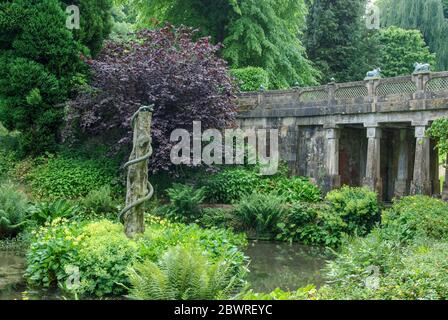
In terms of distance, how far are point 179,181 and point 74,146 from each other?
13.5ft

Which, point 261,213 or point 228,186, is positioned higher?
point 228,186

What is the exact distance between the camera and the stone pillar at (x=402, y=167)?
2077 centimetres

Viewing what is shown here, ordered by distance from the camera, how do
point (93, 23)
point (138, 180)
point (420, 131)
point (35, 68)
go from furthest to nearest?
point (93, 23)
point (35, 68)
point (420, 131)
point (138, 180)

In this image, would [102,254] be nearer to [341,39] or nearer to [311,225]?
[311,225]

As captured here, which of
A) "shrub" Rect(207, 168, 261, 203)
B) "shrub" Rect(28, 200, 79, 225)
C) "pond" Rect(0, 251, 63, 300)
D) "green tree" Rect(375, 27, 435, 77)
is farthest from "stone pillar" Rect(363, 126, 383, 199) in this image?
"green tree" Rect(375, 27, 435, 77)

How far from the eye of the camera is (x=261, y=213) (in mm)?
15219

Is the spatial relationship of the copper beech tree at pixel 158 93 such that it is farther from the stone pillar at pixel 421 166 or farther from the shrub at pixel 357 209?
the stone pillar at pixel 421 166

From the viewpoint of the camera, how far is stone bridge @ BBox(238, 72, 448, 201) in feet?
54.4

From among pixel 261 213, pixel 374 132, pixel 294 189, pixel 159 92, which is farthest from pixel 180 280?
pixel 374 132

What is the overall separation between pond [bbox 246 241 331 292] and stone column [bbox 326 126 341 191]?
16.4ft

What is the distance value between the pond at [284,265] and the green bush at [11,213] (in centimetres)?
569

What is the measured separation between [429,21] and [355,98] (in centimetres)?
2008

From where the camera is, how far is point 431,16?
1367 inches

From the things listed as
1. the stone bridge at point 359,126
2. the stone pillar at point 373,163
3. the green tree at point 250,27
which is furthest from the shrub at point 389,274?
the green tree at point 250,27
